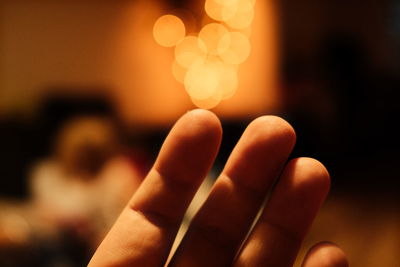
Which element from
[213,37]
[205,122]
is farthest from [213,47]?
[205,122]

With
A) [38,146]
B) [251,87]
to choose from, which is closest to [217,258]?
[38,146]

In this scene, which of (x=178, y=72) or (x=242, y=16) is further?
(x=178, y=72)

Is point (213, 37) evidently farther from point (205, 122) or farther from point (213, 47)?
point (205, 122)

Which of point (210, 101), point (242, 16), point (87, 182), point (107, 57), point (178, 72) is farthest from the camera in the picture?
point (107, 57)

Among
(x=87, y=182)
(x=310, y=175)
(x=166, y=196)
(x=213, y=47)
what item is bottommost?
(x=87, y=182)

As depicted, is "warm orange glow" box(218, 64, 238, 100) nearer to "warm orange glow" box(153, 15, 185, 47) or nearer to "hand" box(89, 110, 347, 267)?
"warm orange glow" box(153, 15, 185, 47)

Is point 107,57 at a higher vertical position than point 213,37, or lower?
lower

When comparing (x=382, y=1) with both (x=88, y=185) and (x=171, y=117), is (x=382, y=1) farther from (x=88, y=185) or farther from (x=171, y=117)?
(x=88, y=185)
